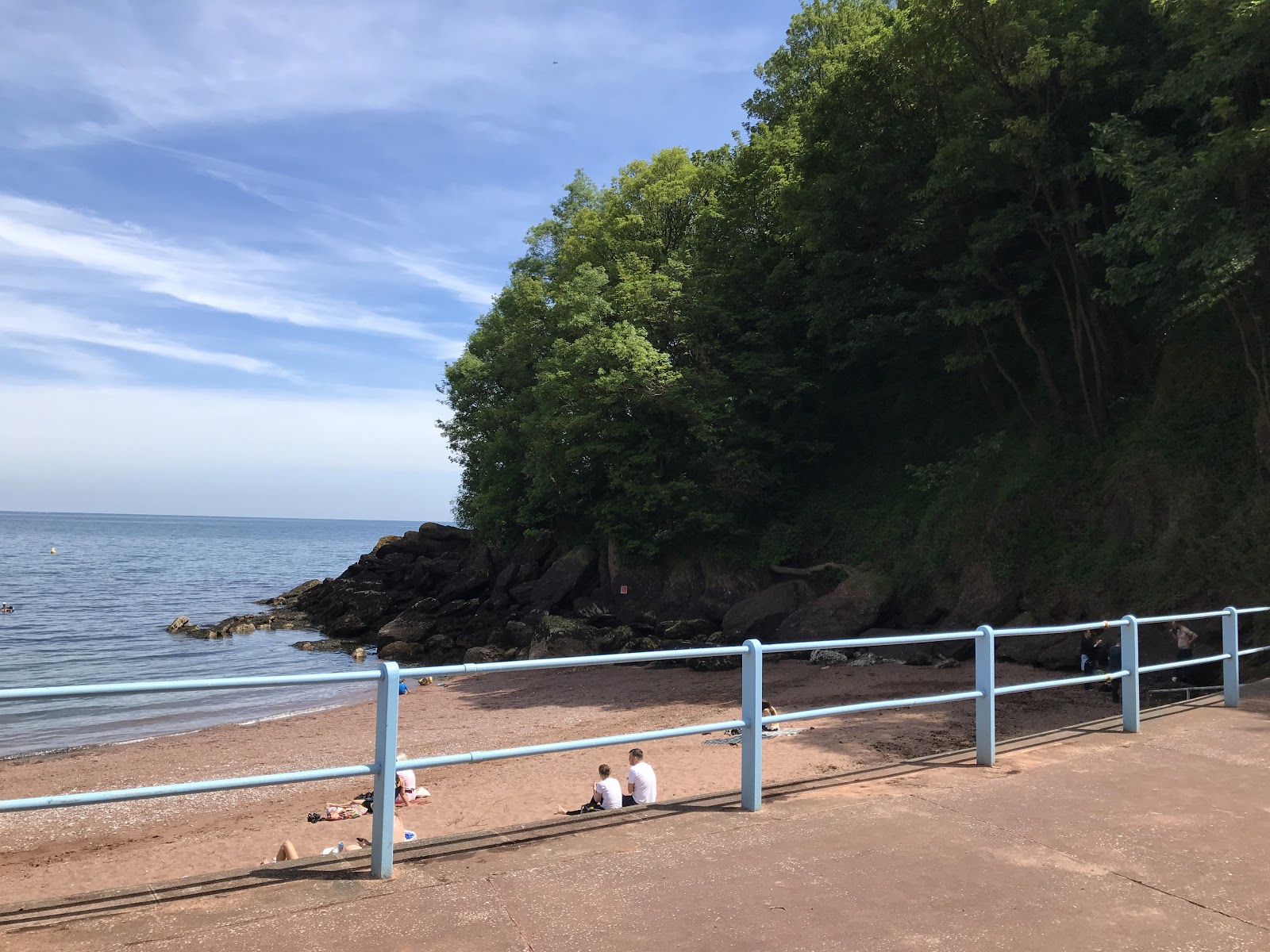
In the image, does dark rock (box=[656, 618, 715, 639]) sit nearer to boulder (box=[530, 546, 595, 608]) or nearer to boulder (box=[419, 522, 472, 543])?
boulder (box=[530, 546, 595, 608])

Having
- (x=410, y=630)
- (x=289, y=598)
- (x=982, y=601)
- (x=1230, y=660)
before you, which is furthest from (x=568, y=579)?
(x=1230, y=660)

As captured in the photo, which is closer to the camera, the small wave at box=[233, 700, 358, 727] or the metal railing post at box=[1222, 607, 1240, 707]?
the metal railing post at box=[1222, 607, 1240, 707]

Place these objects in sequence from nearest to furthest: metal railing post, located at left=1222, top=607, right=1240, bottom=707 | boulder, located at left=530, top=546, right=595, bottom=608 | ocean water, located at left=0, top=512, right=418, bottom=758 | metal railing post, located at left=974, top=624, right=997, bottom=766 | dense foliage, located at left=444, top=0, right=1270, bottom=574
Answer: metal railing post, located at left=974, top=624, right=997, bottom=766 < metal railing post, located at left=1222, top=607, right=1240, bottom=707 < dense foliage, located at left=444, top=0, right=1270, bottom=574 < ocean water, located at left=0, top=512, right=418, bottom=758 < boulder, located at left=530, top=546, right=595, bottom=608

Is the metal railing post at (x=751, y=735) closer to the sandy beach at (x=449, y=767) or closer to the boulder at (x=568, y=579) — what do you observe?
the sandy beach at (x=449, y=767)

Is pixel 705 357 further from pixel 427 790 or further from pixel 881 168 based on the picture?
pixel 427 790

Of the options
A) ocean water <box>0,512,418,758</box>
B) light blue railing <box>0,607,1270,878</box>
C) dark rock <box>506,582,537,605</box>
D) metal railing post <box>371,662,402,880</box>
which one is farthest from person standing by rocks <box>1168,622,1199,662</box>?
dark rock <box>506,582,537,605</box>

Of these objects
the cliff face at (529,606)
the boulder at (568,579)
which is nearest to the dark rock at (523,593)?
the cliff face at (529,606)

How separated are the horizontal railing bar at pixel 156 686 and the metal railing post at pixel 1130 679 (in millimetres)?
6279

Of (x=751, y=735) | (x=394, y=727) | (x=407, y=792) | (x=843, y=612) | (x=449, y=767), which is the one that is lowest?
(x=449, y=767)

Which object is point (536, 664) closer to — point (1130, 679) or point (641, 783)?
point (641, 783)

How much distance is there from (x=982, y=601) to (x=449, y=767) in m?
13.0

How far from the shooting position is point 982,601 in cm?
2095

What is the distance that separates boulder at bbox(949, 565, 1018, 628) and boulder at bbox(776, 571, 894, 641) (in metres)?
2.00

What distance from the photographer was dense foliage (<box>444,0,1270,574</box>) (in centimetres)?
1605
